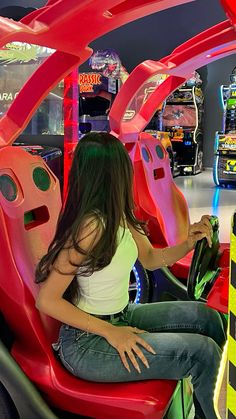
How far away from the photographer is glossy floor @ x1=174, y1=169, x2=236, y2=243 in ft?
19.1

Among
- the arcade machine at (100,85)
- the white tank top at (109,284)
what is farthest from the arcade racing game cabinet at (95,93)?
the white tank top at (109,284)

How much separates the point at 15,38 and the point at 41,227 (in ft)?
1.88

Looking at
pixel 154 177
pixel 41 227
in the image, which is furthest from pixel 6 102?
pixel 41 227

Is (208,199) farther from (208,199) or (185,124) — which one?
(185,124)

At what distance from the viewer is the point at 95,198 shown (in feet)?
4.41

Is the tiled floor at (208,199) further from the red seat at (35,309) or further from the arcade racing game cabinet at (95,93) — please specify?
the red seat at (35,309)

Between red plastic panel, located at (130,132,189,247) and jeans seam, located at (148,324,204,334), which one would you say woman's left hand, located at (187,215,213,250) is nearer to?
jeans seam, located at (148,324,204,334)

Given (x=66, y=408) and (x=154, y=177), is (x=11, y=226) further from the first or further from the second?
(x=154, y=177)

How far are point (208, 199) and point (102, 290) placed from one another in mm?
5936

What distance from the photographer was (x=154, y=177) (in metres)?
2.76

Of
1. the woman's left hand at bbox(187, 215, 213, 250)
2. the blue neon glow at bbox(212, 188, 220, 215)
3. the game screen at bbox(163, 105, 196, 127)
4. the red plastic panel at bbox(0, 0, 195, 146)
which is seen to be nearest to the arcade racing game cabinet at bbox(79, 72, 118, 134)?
the game screen at bbox(163, 105, 196, 127)

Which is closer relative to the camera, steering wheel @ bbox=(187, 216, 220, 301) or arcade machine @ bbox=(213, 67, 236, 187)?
steering wheel @ bbox=(187, 216, 220, 301)

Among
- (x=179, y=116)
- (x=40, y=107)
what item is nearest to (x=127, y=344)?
(x=40, y=107)

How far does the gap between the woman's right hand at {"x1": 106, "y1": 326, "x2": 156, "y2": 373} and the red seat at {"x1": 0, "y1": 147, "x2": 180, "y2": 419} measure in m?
0.08
